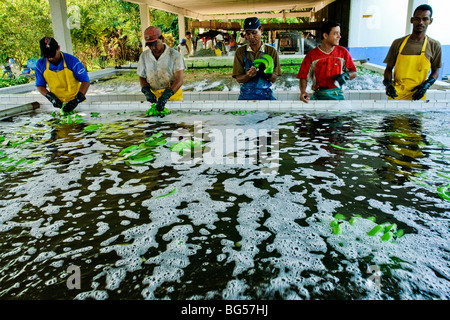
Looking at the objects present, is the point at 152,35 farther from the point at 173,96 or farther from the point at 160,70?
the point at 173,96

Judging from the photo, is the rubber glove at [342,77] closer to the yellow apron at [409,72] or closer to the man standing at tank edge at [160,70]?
the yellow apron at [409,72]

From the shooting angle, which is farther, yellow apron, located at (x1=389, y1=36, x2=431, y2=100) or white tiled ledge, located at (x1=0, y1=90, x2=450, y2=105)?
white tiled ledge, located at (x1=0, y1=90, x2=450, y2=105)

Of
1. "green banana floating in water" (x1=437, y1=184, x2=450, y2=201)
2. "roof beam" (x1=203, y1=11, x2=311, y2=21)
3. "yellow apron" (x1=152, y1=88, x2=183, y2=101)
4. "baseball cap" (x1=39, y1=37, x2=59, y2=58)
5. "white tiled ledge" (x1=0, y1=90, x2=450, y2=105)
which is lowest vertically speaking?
"green banana floating in water" (x1=437, y1=184, x2=450, y2=201)

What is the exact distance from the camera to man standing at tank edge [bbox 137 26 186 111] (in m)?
4.61

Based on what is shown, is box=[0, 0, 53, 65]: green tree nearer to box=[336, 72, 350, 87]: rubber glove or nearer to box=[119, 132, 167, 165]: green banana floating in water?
box=[119, 132, 167, 165]: green banana floating in water

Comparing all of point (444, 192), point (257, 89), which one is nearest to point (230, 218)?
point (444, 192)

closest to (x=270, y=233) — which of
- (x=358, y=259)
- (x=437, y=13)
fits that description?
(x=358, y=259)

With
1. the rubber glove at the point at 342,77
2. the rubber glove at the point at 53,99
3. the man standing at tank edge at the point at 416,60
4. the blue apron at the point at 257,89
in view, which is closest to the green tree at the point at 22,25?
the rubber glove at the point at 53,99

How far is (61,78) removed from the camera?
4695 millimetres

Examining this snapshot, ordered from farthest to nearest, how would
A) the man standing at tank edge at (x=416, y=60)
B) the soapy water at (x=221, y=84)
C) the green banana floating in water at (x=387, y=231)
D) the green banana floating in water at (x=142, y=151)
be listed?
the soapy water at (x=221, y=84) < the man standing at tank edge at (x=416, y=60) < the green banana floating in water at (x=142, y=151) < the green banana floating in water at (x=387, y=231)

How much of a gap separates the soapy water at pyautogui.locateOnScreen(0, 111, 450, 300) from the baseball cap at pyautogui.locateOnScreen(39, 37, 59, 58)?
1.38 metres

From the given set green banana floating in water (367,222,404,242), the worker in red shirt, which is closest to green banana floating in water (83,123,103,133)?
the worker in red shirt

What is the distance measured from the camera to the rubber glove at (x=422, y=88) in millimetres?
4277

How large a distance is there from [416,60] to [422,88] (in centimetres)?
37
